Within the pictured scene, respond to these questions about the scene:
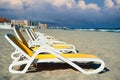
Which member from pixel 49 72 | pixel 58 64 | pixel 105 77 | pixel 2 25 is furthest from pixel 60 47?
pixel 2 25

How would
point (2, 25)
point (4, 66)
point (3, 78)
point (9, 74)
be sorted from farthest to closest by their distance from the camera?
1. point (2, 25)
2. point (4, 66)
3. point (9, 74)
4. point (3, 78)

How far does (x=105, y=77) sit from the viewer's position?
5594mm

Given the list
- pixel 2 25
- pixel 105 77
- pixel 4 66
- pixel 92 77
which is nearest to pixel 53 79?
pixel 92 77

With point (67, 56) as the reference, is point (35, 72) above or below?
below

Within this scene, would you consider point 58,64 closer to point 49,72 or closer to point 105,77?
point 49,72

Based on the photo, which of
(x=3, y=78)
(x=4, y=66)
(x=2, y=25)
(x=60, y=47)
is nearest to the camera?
(x=3, y=78)

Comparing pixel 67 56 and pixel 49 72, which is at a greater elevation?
pixel 67 56

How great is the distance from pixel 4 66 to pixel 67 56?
206 centimetres

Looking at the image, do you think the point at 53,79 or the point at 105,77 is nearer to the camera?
the point at 53,79

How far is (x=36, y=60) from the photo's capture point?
5520mm

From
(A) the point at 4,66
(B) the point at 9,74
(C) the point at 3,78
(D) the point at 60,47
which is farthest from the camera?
(D) the point at 60,47

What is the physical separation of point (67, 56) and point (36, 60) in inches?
32.6

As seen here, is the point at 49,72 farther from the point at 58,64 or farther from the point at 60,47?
the point at 60,47

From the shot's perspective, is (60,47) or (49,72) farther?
(60,47)
